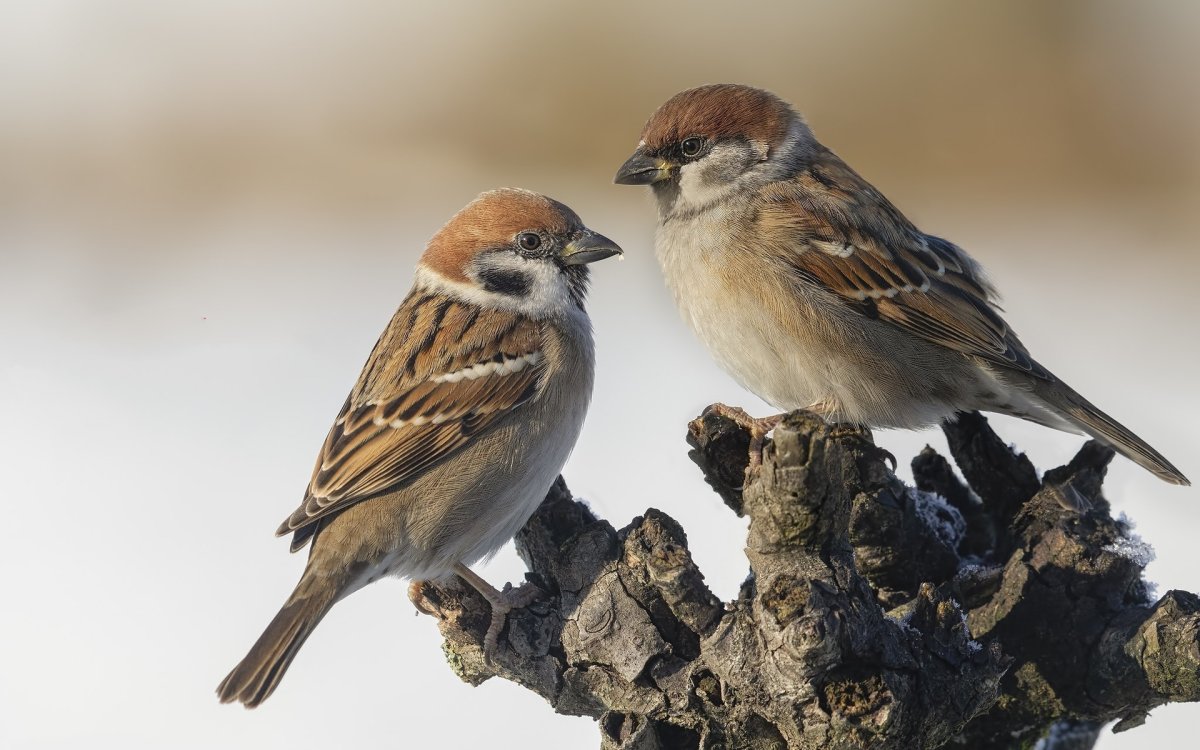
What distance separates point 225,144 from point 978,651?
5623 mm

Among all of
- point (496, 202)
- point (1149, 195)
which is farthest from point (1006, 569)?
point (1149, 195)

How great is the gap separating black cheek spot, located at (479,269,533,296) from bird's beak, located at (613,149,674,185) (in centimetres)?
46

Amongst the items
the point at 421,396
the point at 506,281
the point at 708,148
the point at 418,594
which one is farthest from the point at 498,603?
the point at 708,148

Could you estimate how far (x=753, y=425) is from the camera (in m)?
2.85

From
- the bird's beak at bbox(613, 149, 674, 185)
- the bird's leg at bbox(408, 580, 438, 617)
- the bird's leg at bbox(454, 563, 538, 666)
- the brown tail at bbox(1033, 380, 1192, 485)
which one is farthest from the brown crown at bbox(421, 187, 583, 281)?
the brown tail at bbox(1033, 380, 1192, 485)

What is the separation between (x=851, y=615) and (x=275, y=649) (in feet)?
4.24

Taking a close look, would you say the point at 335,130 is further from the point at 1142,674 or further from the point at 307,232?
the point at 1142,674

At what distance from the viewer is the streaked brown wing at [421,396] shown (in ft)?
9.78

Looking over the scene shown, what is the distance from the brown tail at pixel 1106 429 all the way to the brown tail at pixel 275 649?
204 centimetres

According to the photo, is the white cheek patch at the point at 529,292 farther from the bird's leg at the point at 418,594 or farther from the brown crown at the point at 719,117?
the bird's leg at the point at 418,594

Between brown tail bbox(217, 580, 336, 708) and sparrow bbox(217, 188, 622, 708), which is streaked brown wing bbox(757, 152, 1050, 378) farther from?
brown tail bbox(217, 580, 336, 708)

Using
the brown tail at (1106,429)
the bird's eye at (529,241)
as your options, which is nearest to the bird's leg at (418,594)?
the bird's eye at (529,241)

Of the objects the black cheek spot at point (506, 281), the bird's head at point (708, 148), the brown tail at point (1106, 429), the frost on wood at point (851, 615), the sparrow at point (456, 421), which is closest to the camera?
the frost on wood at point (851, 615)

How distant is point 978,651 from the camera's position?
2473 millimetres
